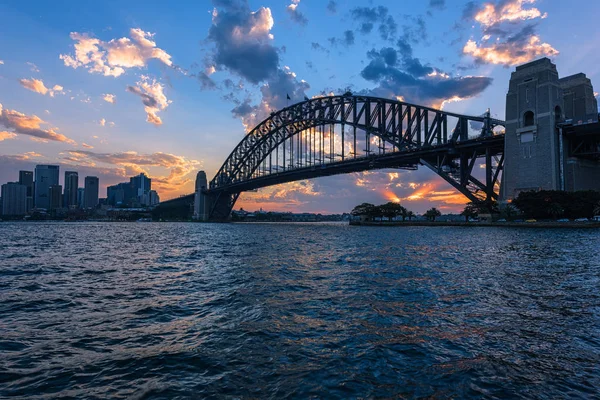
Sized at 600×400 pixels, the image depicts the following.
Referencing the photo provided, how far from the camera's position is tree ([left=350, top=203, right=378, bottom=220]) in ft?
332

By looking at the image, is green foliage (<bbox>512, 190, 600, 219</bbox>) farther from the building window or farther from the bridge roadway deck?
the bridge roadway deck

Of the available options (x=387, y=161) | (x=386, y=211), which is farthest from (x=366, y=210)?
(x=387, y=161)

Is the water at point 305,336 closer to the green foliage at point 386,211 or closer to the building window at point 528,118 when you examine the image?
the building window at point 528,118

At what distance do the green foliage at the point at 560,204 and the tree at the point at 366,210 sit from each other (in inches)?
1987

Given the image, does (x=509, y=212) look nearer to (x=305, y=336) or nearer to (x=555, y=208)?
(x=555, y=208)

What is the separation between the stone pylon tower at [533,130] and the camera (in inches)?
2090

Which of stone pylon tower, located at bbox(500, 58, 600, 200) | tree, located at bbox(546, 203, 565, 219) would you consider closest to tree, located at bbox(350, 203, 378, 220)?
stone pylon tower, located at bbox(500, 58, 600, 200)

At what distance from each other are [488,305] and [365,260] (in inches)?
392

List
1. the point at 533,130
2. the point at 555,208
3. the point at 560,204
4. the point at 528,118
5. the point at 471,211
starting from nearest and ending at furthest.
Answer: the point at 555,208 → the point at 560,204 → the point at 533,130 → the point at 528,118 → the point at 471,211

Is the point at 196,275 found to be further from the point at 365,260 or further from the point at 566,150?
the point at 566,150

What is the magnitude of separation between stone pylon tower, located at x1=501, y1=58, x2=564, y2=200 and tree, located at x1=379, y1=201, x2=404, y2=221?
130ft

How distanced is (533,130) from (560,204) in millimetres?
11613

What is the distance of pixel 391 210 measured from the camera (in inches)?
3812

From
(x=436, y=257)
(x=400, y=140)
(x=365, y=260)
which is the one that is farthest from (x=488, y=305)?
(x=400, y=140)
